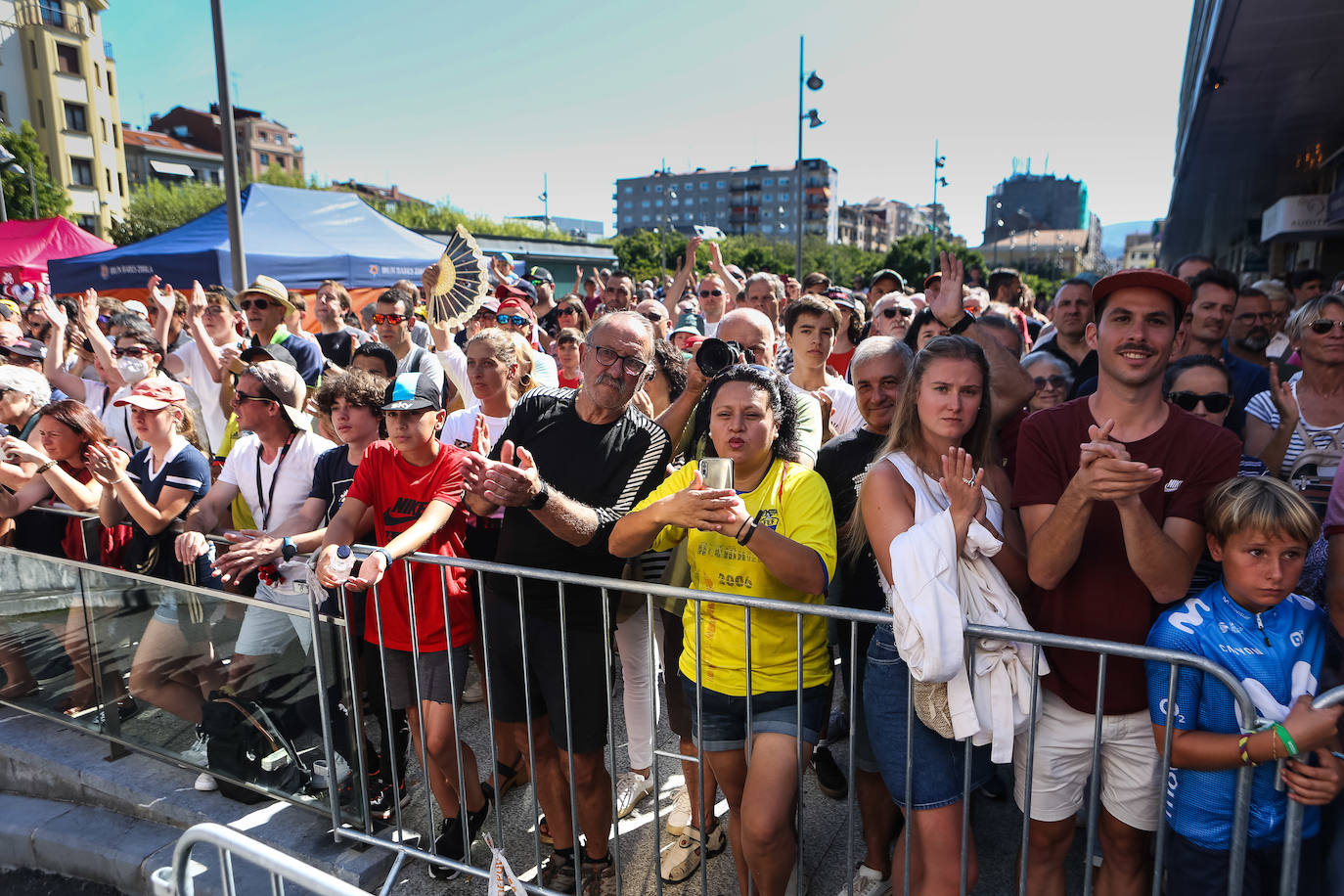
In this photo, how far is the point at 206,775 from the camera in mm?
3861

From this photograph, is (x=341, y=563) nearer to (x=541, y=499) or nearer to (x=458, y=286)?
(x=541, y=499)

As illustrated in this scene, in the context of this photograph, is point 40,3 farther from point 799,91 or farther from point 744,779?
point 744,779

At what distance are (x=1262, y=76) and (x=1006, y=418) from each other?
433 inches

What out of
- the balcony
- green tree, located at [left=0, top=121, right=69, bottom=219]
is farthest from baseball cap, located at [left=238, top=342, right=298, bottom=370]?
the balcony

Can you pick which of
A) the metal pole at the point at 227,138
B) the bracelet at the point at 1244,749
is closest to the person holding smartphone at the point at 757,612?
the bracelet at the point at 1244,749

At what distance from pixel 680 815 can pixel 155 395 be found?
3190 mm

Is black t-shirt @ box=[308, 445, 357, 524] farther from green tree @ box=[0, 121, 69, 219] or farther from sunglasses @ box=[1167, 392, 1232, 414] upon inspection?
green tree @ box=[0, 121, 69, 219]

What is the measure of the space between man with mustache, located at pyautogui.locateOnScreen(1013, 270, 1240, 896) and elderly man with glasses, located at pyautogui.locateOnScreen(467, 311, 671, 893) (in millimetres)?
1436

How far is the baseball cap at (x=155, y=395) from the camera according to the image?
3771 mm

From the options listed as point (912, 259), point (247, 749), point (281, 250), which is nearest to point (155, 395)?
point (247, 749)

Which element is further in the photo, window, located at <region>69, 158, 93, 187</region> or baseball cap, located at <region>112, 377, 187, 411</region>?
window, located at <region>69, 158, 93, 187</region>

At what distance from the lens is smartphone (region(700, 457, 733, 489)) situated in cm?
235

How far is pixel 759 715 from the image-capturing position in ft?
8.55

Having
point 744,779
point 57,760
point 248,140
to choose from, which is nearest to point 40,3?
point 248,140
